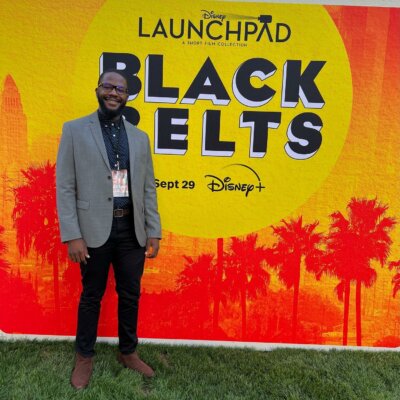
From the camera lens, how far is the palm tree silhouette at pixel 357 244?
3.20 metres

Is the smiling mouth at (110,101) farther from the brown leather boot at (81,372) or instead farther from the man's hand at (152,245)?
the brown leather boot at (81,372)

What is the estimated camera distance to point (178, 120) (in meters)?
3.10

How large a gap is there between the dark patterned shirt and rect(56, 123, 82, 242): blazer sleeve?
0.76 ft

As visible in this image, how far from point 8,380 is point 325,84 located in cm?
311

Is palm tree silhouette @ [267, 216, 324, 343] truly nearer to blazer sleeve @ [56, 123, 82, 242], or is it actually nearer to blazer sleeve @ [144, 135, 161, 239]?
blazer sleeve @ [144, 135, 161, 239]

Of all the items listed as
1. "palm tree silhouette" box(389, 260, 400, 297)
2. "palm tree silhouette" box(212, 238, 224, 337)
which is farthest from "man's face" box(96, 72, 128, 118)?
"palm tree silhouette" box(389, 260, 400, 297)

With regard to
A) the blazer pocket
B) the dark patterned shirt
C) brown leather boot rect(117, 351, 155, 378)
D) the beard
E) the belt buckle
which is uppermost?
the beard

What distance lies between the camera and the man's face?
2.53 meters

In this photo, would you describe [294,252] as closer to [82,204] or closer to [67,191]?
[82,204]

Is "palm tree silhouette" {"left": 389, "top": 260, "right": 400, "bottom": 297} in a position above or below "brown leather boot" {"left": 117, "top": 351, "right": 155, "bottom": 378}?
above

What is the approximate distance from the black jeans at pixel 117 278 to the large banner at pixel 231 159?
48 cm

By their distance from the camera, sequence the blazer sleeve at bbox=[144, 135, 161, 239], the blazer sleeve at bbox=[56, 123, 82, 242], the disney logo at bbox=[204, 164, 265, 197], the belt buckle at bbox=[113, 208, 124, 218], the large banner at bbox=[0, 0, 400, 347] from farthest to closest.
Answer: the disney logo at bbox=[204, 164, 265, 197] < the large banner at bbox=[0, 0, 400, 347] < the blazer sleeve at bbox=[144, 135, 161, 239] < the belt buckle at bbox=[113, 208, 124, 218] < the blazer sleeve at bbox=[56, 123, 82, 242]

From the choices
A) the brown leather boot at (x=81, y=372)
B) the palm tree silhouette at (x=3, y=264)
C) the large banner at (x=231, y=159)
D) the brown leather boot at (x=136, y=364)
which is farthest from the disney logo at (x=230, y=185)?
the palm tree silhouette at (x=3, y=264)

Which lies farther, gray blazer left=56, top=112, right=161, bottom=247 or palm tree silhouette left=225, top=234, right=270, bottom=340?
palm tree silhouette left=225, top=234, right=270, bottom=340
